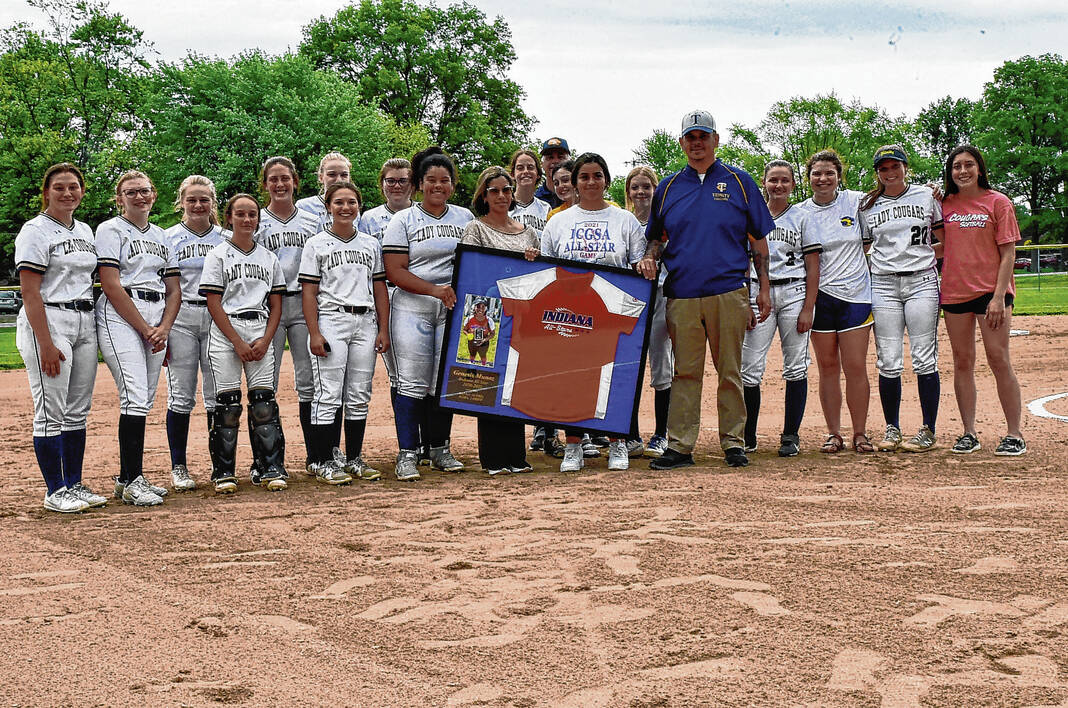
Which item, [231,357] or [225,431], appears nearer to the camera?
[231,357]

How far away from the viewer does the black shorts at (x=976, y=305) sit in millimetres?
7066

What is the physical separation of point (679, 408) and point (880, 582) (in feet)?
9.44

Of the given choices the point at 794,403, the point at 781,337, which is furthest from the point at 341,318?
the point at 794,403

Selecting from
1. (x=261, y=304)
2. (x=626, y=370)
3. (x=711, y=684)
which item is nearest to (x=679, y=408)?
(x=626, y=370)

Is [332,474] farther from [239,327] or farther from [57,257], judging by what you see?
[57,257]

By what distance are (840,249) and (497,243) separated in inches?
93.3

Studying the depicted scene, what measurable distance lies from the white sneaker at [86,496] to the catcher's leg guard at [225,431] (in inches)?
28.1

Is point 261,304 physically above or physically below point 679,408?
above

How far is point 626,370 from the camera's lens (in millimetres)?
7168

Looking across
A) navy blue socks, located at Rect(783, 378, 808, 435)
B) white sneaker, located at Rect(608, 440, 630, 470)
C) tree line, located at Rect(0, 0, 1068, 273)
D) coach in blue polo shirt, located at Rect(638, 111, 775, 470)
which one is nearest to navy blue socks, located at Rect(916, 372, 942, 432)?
navy blue socks, located at Rect(783, 378, 808, 435)

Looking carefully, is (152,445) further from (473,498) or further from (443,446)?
(473,498)

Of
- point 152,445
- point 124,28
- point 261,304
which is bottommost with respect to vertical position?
point 152,445

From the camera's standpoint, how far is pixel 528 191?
8.08 metres

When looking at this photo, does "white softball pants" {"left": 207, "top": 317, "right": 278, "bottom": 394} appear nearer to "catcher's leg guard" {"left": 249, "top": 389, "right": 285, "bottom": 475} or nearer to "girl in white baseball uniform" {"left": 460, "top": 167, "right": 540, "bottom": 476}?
"catcher's leg guard" {"left": 249, "top": 389, "right": 285, "bottom": 475}
